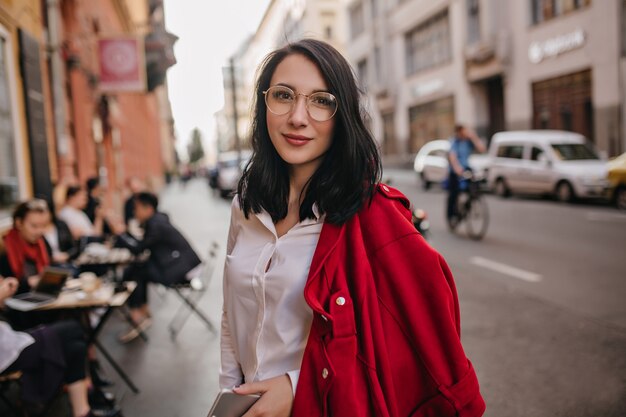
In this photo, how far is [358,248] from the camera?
142 cm

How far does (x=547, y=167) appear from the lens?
14.3m

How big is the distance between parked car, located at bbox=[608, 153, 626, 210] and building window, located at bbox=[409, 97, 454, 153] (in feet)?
53.8

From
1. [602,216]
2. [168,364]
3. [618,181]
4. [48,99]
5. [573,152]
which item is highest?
[48,99]

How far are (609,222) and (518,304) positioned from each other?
5.80 metres

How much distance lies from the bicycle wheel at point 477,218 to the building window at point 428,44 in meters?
20.2

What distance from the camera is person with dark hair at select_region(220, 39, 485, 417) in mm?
Result: 1379

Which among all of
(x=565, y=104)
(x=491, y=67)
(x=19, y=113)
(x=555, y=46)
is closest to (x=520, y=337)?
(x=19, y=113)

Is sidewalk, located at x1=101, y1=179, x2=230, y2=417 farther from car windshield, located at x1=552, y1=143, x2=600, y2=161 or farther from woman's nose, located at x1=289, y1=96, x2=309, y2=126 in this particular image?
car windshield, located at x1=552, y1=143, x2=600, y2=161

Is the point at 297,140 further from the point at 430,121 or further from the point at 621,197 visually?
the point at 430,121

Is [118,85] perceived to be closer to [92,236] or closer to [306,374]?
[92,236]

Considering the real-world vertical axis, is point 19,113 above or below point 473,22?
below

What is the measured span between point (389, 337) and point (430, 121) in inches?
1203

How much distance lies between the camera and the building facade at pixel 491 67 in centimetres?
1808

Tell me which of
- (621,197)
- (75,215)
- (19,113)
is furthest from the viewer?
(621,197)
